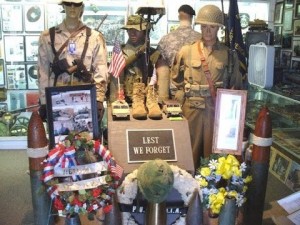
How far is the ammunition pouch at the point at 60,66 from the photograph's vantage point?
3004 mm

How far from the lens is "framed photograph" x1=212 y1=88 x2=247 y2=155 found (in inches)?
85.0

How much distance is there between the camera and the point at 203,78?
120 inches

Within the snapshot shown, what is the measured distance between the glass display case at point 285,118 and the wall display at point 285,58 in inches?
63.7

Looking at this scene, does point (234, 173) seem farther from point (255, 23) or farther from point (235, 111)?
point (255, 23)

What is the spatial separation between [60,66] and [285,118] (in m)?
2.52

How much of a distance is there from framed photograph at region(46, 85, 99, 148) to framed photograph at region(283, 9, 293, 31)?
4.72 meters

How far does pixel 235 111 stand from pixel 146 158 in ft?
2.12

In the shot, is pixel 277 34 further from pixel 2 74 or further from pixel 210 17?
pixel 2 74

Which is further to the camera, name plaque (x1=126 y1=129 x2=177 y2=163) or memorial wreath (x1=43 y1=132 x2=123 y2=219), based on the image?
name plaque (x1=126 y1=129 x2=177 y2=163)

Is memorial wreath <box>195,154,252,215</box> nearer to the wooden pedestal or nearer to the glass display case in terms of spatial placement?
the wooden pedestal

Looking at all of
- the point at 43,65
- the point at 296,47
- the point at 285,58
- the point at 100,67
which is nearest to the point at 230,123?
the point at 100,67

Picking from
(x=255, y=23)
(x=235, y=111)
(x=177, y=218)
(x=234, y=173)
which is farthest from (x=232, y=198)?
(x=255, y=23)

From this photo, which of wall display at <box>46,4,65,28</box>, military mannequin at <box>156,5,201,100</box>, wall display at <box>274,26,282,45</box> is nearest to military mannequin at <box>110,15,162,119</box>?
military mannequin at <box>156,5,201,100</box>

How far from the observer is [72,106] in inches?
88.8
